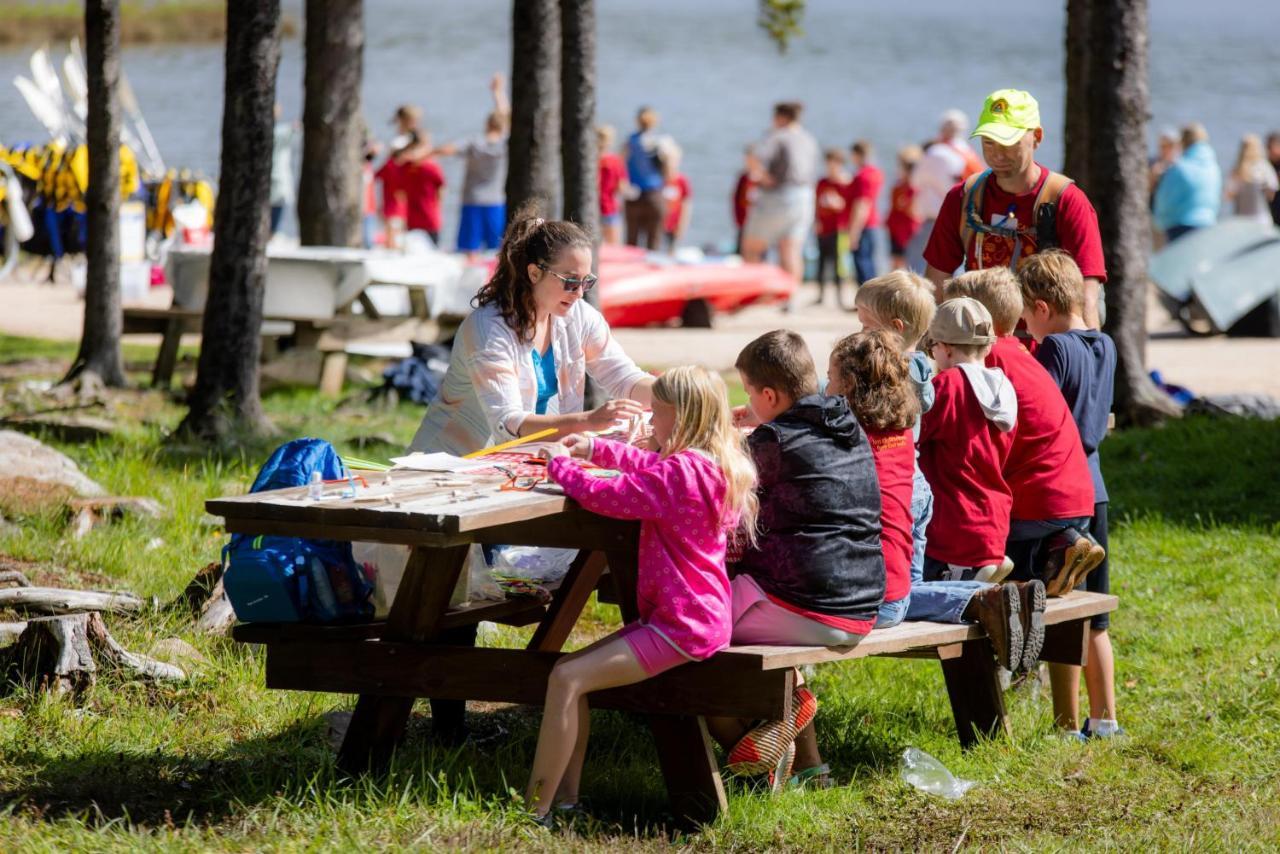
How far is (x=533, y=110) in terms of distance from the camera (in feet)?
33.6

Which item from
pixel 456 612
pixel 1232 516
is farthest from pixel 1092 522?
pixel 1232 516

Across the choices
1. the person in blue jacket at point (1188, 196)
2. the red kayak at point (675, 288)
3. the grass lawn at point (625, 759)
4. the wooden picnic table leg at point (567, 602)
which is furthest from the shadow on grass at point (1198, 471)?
the person in blue jacket at point (1188, 196)

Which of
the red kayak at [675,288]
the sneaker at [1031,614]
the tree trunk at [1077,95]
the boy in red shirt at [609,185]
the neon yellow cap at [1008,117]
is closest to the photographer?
the sneaker at [1031,614]

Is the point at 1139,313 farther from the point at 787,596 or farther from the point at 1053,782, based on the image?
the point at 787,596

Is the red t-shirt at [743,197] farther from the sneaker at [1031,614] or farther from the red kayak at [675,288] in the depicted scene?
the sneaker at [1031,614]

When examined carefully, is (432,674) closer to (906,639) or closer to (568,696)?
(568,696)

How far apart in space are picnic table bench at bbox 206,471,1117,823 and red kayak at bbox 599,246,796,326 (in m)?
11.0

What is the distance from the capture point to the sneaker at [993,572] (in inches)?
198

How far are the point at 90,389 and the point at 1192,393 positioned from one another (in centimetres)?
685

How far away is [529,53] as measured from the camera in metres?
10.1

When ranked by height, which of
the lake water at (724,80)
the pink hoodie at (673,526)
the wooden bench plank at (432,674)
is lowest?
the wooden bench plank at (432,674)

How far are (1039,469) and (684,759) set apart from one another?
4.91 ft

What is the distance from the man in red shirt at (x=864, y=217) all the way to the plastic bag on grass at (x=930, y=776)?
45.6 ft

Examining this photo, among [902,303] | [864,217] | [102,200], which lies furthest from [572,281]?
[864,217]
